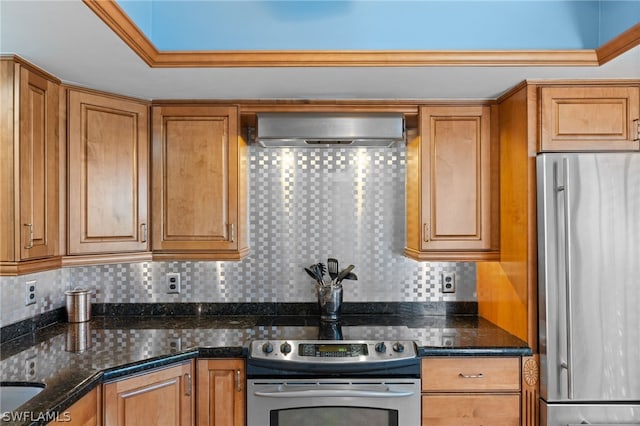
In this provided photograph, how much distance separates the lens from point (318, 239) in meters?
2.86

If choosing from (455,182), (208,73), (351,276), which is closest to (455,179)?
(455,182)

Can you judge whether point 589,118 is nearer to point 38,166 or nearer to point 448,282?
point 448,282

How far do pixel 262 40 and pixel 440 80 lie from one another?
2.74 feet

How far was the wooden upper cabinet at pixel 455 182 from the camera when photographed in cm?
252

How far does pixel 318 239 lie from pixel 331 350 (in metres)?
0.79

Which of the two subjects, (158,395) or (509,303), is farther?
(509,303)

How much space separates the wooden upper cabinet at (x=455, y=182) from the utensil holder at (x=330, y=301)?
1.74 ft

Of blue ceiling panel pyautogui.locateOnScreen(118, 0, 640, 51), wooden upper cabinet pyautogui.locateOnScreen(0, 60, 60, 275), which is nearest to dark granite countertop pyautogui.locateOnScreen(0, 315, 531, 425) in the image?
wooden upper cabinet pyautogui.locateOnScreen(0, 60, 60, 275)

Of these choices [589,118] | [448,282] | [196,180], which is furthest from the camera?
[448,282]

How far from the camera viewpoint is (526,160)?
2.19 m

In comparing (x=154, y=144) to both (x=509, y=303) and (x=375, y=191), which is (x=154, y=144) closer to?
(x=375, y=191)

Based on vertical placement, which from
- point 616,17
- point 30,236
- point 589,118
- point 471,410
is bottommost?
point 471,410

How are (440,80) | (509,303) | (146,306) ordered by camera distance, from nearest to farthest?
(440,80)
(509,303)
(146,306)

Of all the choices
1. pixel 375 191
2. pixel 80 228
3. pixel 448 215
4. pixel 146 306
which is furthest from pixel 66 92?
pixel 448 215
